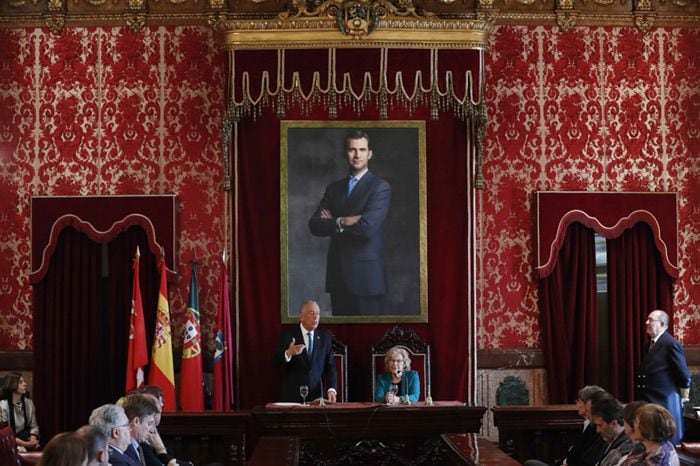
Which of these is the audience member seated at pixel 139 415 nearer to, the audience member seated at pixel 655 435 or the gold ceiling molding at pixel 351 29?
the audience member seated at pixel 655 435

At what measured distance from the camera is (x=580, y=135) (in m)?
12.2

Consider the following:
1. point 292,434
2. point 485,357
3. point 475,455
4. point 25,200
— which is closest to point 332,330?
point 485,357

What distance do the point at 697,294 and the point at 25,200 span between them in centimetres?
703

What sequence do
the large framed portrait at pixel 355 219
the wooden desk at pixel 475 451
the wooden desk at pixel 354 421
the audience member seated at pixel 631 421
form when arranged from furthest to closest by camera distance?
the large framed portrait at pixel 355 219 → the wooden desk at pixel 354 421 → the wooden desk at pixel 475 451 → the audience member seated at pixel 631 421

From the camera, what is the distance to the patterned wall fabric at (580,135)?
39.8 feet

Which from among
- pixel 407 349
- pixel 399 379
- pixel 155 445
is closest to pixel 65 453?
pixel 155 445

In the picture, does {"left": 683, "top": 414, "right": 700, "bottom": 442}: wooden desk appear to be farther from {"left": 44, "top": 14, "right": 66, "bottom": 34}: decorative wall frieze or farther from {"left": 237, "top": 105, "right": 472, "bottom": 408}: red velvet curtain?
{"left": 44, "top": 14, "right": 66, "bottom": 34}: decorative wall frieze

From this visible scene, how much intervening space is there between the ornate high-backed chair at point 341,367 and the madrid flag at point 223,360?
3.41 feet

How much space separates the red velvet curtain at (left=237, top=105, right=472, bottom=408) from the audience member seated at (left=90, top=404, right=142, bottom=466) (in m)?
4.96

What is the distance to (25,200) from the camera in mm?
12031

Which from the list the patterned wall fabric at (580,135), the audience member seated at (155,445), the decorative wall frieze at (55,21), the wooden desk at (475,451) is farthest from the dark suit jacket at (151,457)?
the decorative wall frieze at (55,21)

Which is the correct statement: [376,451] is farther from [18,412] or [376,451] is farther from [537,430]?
[18,412]

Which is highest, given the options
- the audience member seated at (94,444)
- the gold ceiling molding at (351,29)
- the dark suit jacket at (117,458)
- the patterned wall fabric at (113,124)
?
the gold ceiling molding at (351,29)

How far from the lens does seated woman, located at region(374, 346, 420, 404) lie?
10070 mm
